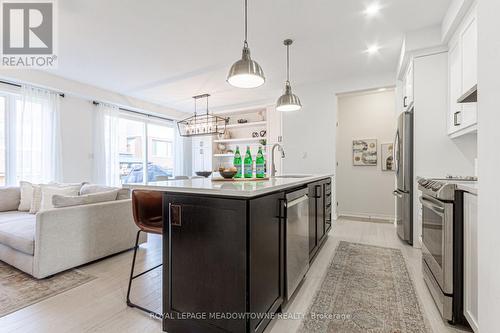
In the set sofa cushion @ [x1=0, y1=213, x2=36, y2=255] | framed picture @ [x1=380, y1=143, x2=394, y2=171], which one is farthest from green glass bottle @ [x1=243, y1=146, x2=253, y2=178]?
framed picture @ [x1=380, y1=143, x2=394, y2=171]

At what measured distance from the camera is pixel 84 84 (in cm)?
470

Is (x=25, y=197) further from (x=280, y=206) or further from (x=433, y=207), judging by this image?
(x=433, y=207)

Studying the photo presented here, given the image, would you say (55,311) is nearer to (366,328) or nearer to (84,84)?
(366,328)

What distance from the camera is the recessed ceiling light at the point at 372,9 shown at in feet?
8.27

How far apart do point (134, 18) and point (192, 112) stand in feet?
15.4

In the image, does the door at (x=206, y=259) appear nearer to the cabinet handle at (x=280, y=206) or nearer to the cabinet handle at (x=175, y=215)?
the cabinet handle at (x=175, y=215)

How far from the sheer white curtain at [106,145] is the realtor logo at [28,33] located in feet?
4.77

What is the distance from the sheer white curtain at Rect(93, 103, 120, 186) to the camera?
512 centimetres

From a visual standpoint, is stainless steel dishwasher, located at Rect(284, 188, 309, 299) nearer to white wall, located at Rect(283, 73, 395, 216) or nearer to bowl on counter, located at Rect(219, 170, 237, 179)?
bowl on counter, located at Rect(219, 170, 237, 179)

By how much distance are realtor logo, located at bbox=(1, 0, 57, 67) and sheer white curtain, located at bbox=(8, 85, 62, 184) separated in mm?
671

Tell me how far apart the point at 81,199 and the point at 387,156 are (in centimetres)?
525

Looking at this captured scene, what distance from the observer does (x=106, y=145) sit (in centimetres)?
525

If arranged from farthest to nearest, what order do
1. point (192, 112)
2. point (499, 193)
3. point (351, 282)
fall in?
1. point (192, 112)
2. point (351, 282)
3. point (499, 193)

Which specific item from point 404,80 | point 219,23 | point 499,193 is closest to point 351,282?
point 499,193
